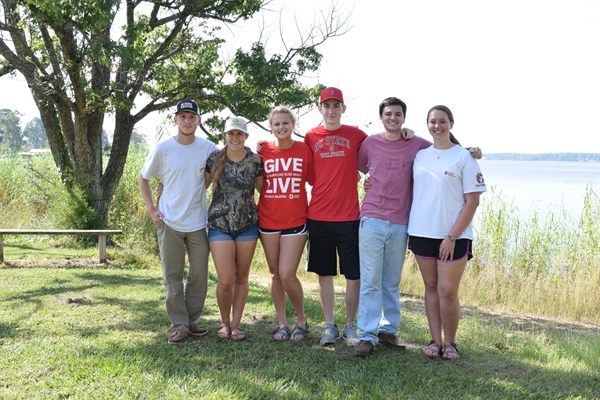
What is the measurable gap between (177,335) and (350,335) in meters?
1.46

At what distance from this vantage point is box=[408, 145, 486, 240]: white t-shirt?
432cm

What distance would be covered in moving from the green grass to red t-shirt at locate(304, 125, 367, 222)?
1139 mm

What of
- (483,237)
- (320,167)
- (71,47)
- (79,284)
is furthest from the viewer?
(71,47)

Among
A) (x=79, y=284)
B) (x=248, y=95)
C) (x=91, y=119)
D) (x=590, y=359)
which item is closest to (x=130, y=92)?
(x=91, y=119)

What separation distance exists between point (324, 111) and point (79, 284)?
177 inches

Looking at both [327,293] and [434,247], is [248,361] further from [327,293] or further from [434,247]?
[434,247]

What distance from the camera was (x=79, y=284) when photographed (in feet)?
24.7

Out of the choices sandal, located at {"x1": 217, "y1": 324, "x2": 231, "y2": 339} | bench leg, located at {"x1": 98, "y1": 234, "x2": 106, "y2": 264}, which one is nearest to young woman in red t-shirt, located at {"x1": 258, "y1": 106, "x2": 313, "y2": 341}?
sandal, located at {"x1": 217, "y1": 324, "x2": 231, "y2": 339}

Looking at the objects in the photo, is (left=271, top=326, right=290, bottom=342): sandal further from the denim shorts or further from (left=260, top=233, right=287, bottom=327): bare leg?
the denim shorts

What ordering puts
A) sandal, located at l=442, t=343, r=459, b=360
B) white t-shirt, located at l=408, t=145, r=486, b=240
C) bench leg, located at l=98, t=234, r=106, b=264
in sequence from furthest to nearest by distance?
1. bench leg, located at l=98, t=234, r=106, b=264
2. sandal, located at l=442, t=343, r=459, b=360
3. white t-shirt, located at l=408, t=145, r=486, b=240

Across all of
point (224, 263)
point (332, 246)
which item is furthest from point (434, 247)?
point (224, 263)

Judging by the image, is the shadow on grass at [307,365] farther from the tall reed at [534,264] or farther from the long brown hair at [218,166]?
the tall reed at [534,264]

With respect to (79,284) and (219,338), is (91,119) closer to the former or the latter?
(79,284)

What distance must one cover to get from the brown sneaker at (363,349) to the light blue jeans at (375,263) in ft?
0.11
